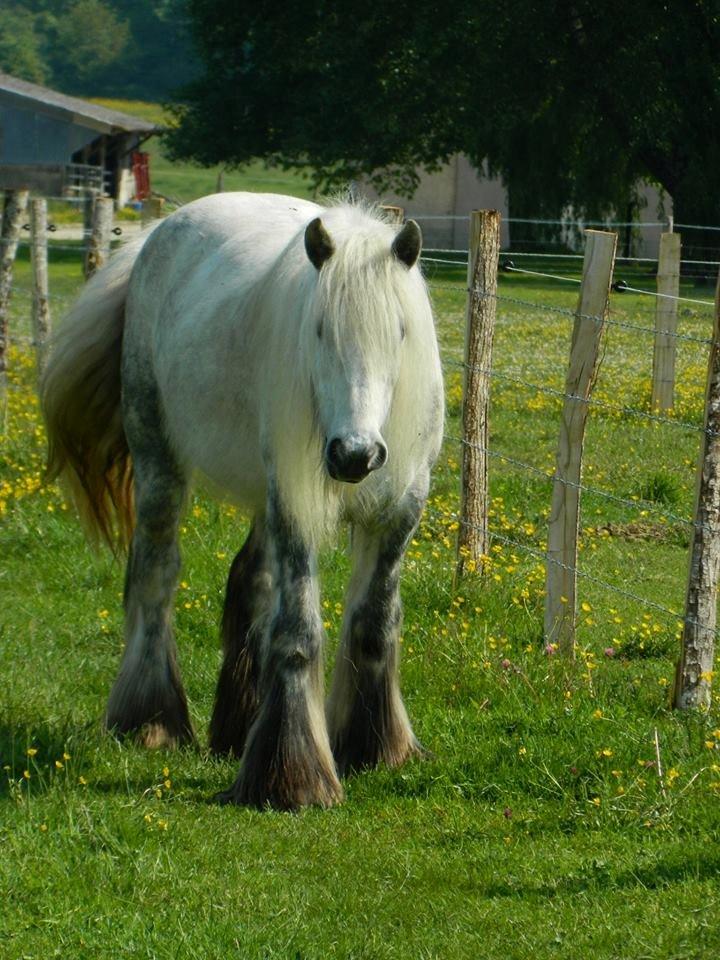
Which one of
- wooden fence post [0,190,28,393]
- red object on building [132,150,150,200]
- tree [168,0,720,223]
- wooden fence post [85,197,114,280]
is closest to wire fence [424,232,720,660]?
wooden fence post [85,197,114,280]

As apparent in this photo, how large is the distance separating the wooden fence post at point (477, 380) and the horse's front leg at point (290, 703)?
2.55m

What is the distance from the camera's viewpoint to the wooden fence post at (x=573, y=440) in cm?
639

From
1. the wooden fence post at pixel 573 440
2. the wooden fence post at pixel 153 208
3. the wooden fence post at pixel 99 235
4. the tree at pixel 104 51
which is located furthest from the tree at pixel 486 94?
the tree at pixel 104 51

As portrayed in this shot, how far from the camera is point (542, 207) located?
108 ft

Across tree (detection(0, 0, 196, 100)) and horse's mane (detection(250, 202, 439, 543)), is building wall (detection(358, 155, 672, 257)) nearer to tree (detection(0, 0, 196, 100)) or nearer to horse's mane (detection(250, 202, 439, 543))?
horse's mane (detection(250, 202, 439, 543))

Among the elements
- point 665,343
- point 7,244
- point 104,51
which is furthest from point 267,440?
point 104,51

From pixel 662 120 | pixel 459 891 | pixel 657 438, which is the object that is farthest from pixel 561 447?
pixel 662 120

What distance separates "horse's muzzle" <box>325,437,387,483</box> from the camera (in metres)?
4.36

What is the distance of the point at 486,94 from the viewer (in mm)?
33312

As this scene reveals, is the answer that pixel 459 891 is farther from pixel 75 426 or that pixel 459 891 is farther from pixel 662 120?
pixel 662 120

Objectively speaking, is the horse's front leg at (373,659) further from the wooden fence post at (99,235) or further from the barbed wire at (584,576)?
the wooden fence post at (99,235)

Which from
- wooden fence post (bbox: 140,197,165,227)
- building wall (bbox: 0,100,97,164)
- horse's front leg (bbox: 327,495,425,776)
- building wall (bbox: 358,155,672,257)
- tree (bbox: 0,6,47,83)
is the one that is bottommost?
horse's front leg (bbox: 327,495,425,776)

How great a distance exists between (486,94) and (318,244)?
30.0 meters

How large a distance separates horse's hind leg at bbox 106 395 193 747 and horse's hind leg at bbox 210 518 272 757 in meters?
0.20
